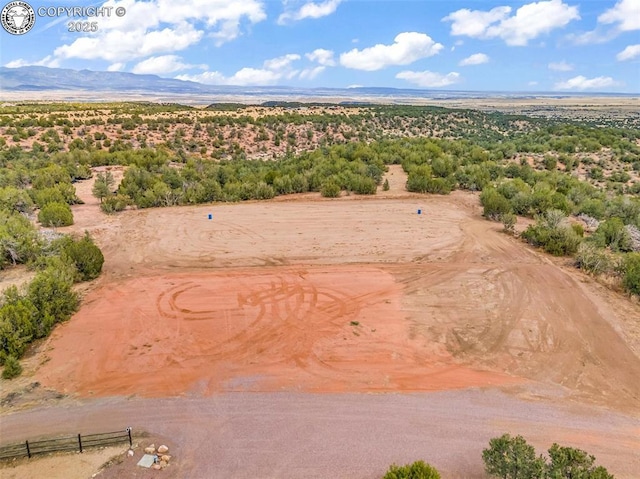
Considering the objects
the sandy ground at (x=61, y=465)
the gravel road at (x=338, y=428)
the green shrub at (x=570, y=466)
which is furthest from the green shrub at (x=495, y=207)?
the sandy ground at (x=61, y=465)

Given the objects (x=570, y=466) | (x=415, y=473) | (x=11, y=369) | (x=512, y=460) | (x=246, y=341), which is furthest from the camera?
(x=246, y=341)

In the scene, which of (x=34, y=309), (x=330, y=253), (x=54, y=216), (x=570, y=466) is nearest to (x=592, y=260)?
(x=330, y=253)

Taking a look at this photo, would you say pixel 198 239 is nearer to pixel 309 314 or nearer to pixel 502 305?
pixel 309 314

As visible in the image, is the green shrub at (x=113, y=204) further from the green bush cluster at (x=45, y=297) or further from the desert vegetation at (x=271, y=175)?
the green bush cluster at (x=45, y=297)

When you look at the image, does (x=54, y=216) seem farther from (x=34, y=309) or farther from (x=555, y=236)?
(x=555, y=236)

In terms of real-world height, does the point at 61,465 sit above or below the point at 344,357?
below

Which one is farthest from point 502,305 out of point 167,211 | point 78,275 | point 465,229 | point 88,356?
point 167,211

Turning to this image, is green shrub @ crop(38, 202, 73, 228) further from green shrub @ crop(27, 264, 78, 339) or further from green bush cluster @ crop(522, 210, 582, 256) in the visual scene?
green bush cluster @ crop(522, 210, 582, 256)
